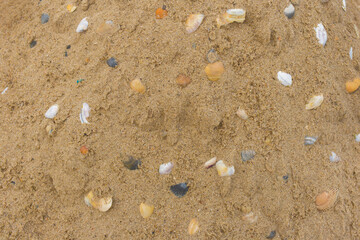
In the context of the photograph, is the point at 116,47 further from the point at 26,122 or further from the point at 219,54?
the point at 26,122

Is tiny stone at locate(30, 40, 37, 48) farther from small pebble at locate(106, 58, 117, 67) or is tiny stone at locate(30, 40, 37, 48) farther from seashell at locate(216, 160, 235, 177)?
seashell at locate(216, 160, 235, 177)

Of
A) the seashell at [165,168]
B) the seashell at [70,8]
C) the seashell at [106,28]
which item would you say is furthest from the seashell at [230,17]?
the seashell at [70,8]

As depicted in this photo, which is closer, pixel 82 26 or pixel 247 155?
pixel 247 155

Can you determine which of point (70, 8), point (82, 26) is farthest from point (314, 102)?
point (70, 8)

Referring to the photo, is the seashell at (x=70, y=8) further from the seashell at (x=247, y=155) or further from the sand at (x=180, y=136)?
the seashell at (x=247, y=155)

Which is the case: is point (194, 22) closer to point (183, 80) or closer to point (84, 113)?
point (183, 80)


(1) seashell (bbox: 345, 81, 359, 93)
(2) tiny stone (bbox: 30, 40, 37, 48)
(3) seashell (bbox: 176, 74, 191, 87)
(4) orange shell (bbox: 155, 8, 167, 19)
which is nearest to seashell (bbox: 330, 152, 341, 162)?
(1) seashell (bbox: 345, 81, 359, 93)
